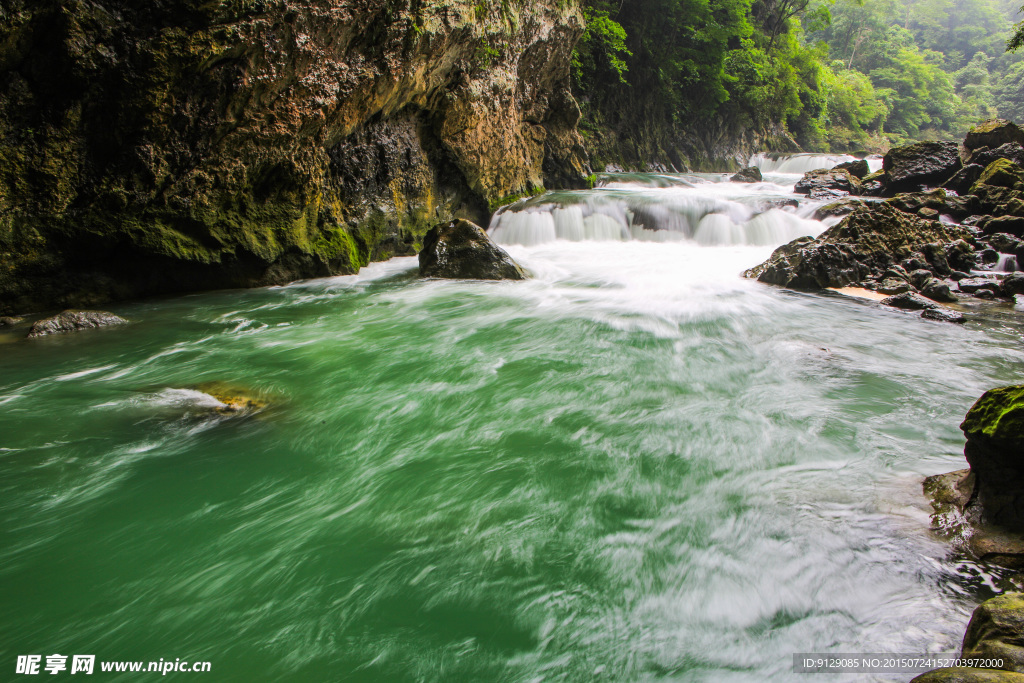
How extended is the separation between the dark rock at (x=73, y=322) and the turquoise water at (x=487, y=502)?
0.82 ft

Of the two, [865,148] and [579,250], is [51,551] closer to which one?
[579,250]

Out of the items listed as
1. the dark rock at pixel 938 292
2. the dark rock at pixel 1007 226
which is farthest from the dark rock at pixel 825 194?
the dark rock at pixel 938 292

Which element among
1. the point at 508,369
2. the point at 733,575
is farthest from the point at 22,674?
the point at 508,369

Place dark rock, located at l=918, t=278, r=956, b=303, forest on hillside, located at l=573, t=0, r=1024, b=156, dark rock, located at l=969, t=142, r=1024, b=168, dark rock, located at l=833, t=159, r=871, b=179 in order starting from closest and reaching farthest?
dark rock, located at l=918, t=278, r=956, b=303 < dark rock, located at l=969, t=142, r=1024, b=168 < dark rock, located at l=833, t=159, r=871, b=179 < forest on hillside, located at l=573, t=0, r=1024, b=156

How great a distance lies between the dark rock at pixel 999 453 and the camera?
2.15 meters

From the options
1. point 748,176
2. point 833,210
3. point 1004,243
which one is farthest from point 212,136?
point 748,176

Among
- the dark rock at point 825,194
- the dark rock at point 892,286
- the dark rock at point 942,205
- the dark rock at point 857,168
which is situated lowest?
the dark rock at point 892,286

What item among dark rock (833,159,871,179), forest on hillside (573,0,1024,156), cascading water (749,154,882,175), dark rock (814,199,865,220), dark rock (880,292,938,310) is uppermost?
forest on hillside (573,0,1024,156)

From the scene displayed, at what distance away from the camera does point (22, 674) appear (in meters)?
1.88

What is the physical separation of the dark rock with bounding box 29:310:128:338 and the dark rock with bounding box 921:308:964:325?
9455 mm

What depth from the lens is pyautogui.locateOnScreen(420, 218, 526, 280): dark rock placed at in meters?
8.52


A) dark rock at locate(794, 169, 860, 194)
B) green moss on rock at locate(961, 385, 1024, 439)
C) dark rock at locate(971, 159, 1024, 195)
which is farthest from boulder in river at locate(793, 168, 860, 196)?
green moss on rock at locate(961, 385, 1024, 439)

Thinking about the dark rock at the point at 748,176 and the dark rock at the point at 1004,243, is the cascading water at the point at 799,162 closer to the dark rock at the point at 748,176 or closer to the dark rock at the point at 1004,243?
the dark rock at the point at 748,176

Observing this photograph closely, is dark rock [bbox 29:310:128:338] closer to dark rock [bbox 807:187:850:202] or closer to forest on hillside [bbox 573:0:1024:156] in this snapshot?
forest on hillside [bbox 573:0:1024:156]
